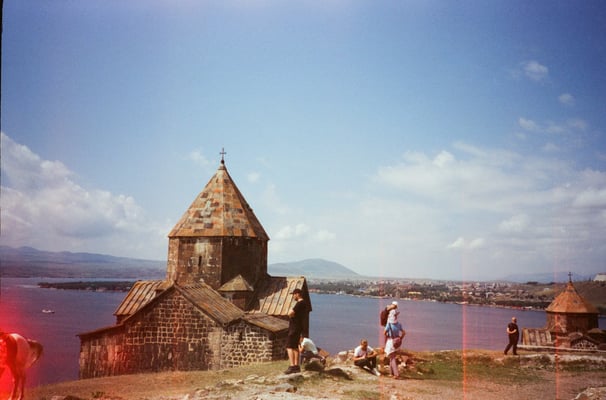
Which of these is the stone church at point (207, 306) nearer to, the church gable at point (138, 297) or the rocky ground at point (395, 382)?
the church gable at point (138, 297)

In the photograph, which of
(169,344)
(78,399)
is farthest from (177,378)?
(78,399)

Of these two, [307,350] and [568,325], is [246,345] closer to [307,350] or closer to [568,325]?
[307,350]

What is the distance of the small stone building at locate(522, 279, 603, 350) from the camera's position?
27141 mm

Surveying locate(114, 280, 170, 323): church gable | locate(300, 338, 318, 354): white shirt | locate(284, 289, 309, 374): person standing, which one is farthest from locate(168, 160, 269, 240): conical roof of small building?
locate(284, 289, 309, 374): person standing

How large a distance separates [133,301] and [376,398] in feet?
42.6

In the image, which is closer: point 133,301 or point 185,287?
point 185,287

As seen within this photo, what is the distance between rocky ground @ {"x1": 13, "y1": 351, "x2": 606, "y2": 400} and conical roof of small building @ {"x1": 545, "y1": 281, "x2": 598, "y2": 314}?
19.6 metres

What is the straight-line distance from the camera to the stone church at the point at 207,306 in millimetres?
13133

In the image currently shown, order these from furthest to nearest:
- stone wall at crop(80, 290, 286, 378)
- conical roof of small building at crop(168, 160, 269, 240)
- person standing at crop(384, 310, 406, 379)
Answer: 1. conical roof of small building at crop(168, 160, 269, 240)
2. stone wall at crop(80, 290, 286, 378)
3. person standing at crop(384, 310, 406, 379)

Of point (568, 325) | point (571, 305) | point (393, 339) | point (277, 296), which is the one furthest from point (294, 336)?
point (571, 305)

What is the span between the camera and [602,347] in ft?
83.9

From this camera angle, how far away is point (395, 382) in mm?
8680

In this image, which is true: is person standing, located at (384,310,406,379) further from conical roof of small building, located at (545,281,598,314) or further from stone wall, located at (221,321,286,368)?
conical roof of small building, located at (545,281,598,314)

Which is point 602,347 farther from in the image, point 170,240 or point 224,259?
point 170,240
